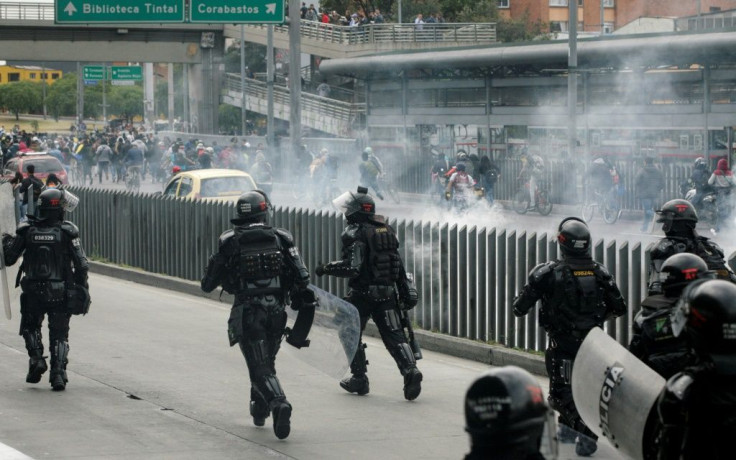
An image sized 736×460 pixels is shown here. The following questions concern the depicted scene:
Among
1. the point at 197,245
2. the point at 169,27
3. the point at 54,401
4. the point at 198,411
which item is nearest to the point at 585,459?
the point at 198,411

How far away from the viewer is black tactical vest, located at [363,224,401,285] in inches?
399

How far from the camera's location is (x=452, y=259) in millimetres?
13227

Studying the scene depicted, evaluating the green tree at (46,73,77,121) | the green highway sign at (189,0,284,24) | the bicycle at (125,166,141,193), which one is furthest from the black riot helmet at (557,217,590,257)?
the green tree at (46,73,77,121)

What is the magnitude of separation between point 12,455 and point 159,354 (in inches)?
205

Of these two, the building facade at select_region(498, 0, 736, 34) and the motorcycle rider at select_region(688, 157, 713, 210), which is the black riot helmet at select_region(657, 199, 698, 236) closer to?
the motorcycle rider at select_region(688, 157, 713, 210)

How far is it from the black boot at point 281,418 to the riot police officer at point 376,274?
1.57m

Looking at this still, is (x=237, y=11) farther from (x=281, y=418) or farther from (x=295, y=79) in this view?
(x=281, y=418)

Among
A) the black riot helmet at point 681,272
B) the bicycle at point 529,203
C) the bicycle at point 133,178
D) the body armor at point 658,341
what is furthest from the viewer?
the bicycle at point 133,178

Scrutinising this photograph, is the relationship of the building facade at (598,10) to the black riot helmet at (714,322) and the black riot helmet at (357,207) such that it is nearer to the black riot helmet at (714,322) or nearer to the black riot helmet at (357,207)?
the black riot helmet at (357,207)

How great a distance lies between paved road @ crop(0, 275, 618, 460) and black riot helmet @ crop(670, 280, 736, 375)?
4.50 m

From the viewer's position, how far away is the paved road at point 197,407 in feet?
27.9

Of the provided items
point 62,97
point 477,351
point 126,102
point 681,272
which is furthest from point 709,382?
point 62,97

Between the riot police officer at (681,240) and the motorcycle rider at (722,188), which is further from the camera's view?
the motorcycle rider at (722,188)

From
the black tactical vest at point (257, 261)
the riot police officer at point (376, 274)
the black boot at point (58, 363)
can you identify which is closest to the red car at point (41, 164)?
the black boot at point (58, 363)
